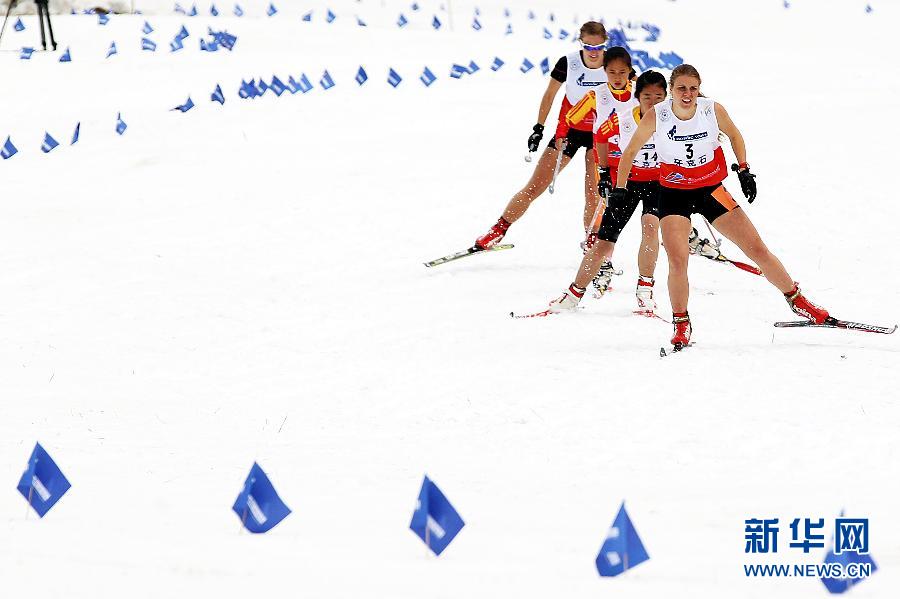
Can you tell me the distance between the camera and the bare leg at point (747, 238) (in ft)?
20.1

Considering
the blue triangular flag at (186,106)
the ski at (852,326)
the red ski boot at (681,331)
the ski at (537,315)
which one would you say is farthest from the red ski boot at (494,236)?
the blue triangular flag at (186,106)

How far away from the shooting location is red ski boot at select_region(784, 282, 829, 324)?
20.8 ft

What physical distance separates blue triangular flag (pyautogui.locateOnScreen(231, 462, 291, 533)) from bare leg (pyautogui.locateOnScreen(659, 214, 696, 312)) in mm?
2844

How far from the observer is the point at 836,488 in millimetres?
4293

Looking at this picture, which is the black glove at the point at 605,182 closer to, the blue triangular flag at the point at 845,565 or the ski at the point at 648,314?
the ski at the point at 648,314

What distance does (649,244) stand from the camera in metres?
7.04

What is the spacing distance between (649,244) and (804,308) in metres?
1.06

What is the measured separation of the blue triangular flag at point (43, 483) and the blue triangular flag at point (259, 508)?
650 mm

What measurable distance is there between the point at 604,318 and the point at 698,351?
1.01 metres

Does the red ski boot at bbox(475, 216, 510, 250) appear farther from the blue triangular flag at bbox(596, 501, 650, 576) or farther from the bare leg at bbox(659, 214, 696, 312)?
the blue triangular flag at bbox(596, 501, 650, 576)

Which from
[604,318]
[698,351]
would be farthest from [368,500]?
[604,318]

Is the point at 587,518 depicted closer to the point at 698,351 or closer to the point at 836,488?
the point at 836,488

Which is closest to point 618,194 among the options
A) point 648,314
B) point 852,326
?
point 648,314

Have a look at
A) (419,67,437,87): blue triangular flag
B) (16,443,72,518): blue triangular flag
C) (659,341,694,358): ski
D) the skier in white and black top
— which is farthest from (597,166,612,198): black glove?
(419,67,437,87): blue triangular flag
